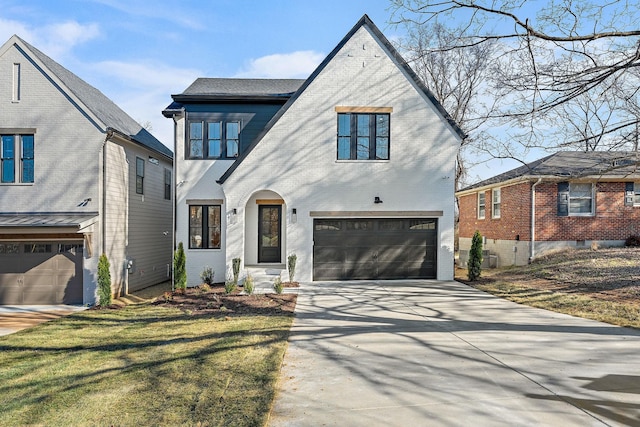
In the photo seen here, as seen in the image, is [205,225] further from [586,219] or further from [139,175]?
[586,219]

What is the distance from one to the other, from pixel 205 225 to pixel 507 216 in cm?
1367

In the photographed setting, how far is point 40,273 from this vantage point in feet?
40.8

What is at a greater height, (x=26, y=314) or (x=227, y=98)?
(x=227, y=98)

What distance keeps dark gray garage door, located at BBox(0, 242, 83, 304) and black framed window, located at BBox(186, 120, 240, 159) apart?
512 cm

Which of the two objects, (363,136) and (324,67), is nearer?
(324,67)

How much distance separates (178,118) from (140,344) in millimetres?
9567

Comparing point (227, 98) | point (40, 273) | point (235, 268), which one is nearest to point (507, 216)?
point (235, 268)

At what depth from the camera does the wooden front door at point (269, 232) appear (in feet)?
48.9

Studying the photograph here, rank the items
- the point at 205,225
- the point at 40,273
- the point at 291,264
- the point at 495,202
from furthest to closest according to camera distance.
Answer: the point at 495,202 < the point at 205,225 < the point at 291,264 < the point at 40,273

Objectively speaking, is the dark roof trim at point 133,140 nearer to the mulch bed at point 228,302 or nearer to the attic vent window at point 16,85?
the attic vent window at point 16,85

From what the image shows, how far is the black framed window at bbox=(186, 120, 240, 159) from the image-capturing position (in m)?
14.5

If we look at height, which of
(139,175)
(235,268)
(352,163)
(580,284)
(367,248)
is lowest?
(580,284)

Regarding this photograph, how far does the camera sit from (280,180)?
13.8 m

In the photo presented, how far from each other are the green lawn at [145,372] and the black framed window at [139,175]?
24.5 ft
